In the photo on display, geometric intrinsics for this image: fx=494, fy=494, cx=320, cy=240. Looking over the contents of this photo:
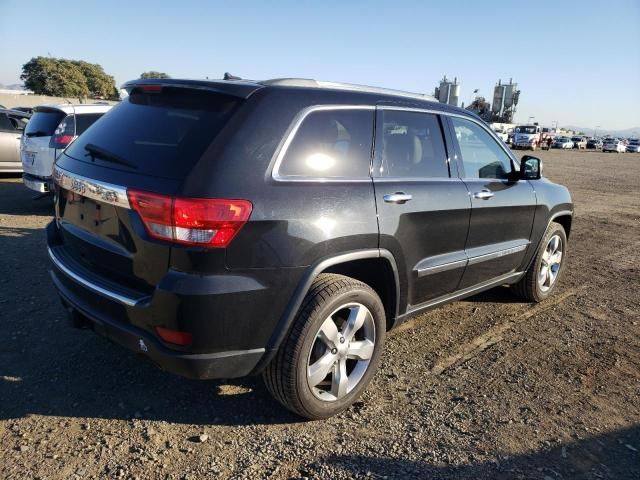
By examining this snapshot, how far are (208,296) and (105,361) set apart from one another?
1554 millimetres

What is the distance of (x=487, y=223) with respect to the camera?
392 cm

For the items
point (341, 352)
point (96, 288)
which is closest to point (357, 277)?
point (341, 352)

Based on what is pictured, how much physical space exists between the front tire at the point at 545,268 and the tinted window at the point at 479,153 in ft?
3.27

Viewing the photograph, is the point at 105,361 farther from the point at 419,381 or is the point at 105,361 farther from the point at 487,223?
the point at 487,223

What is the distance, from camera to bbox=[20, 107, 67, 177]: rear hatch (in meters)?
7.52

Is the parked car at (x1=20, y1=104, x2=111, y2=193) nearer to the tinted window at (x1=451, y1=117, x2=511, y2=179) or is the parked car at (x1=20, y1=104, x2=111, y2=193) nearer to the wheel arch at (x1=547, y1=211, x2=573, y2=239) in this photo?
the tinted window at (x1=451, y1=117, x2=511, y2=179)

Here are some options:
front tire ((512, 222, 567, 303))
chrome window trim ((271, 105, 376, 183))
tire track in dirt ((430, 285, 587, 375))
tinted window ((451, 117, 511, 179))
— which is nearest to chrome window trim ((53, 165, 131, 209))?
chrome window trim ((271, 105, 376, 183))

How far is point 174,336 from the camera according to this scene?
92.1 inches

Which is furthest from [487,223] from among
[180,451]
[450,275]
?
[180,451]

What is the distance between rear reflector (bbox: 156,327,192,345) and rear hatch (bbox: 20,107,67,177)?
6.20 meters

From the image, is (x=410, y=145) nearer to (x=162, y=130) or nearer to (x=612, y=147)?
(x=162, y=130)

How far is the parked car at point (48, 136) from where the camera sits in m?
7.45

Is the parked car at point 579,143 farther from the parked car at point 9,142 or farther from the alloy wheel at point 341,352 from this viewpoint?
the alloy wheel at point 341,352

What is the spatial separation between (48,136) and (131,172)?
6.31 m
